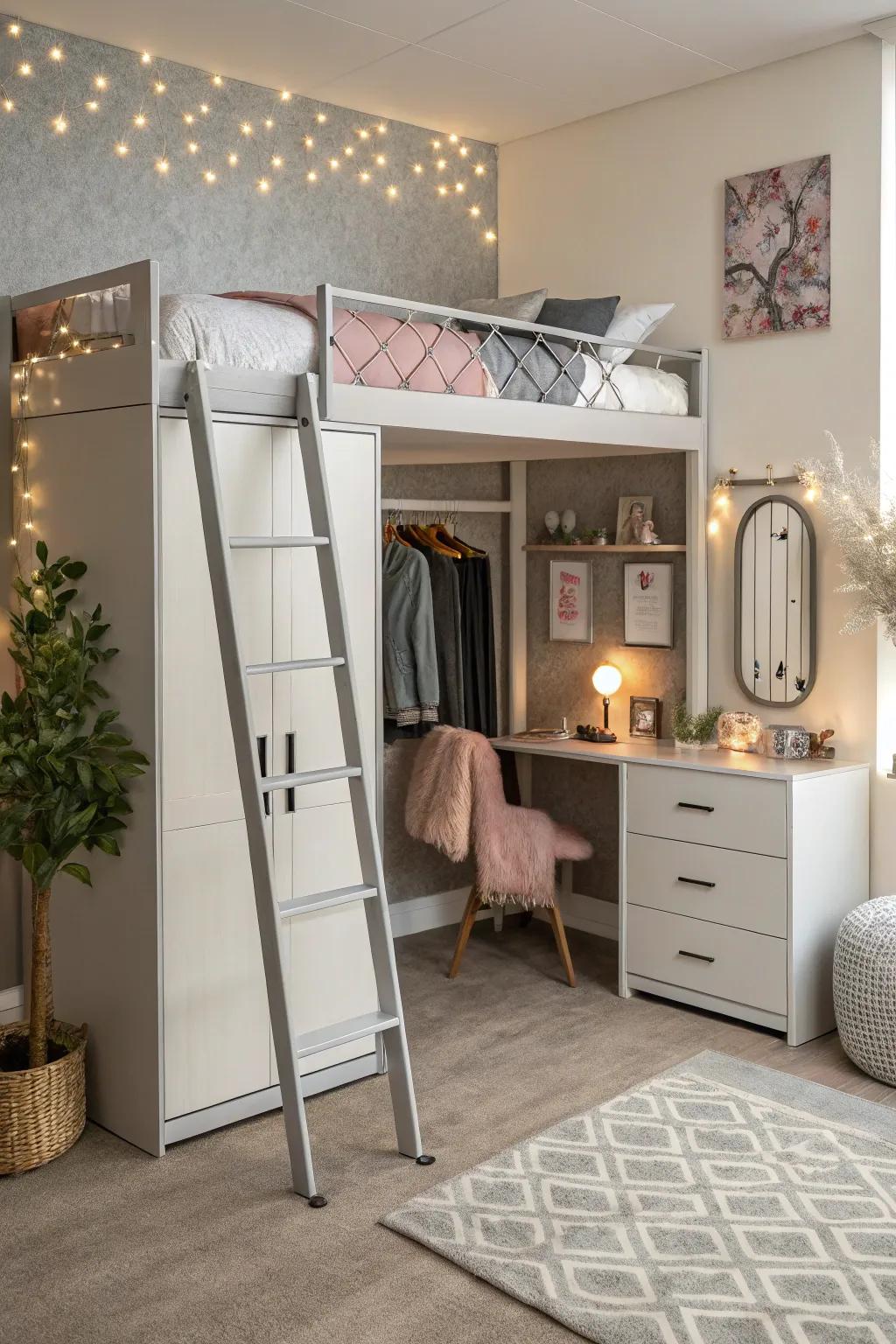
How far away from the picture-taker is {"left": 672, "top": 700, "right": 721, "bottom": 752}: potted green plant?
4.21m

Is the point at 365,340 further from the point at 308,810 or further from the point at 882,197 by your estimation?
the point at 882,197

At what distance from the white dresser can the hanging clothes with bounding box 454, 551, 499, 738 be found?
0.81 metres

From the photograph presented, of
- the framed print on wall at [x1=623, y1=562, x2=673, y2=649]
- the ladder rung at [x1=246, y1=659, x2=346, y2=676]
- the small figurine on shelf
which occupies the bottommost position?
the small figurine on shelf

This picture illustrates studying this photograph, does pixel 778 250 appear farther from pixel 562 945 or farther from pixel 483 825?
pixel 562 945

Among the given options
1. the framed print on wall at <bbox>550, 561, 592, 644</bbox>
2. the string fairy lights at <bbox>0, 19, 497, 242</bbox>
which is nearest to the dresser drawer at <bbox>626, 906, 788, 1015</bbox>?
the framed print on wall at <bbox>550, 561, 592, 644</bbox>

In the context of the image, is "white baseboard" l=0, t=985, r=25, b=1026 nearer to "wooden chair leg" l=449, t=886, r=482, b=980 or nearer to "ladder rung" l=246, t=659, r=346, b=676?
"ladder rung" l=246, t=659, r=346, b=676

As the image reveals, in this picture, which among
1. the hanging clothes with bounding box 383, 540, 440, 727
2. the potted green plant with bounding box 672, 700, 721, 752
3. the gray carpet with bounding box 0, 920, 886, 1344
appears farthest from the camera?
the hanging clothes with bounding box 383, 540, 440, 727

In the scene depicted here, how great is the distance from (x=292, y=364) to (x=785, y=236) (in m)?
1.80

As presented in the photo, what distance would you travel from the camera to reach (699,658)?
433 cm

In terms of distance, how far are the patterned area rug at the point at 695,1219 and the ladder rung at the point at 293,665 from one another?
4.00 feet

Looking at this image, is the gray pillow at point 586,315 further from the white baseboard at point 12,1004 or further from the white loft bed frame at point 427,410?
the white baseboard at point 12,1004

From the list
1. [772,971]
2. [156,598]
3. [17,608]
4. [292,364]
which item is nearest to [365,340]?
[292,364]

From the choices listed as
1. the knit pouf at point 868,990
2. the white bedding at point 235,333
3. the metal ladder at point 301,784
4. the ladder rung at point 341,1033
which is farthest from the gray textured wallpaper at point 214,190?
the knit pouf at point 868,990

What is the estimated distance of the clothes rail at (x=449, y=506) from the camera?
4555 millimetres
